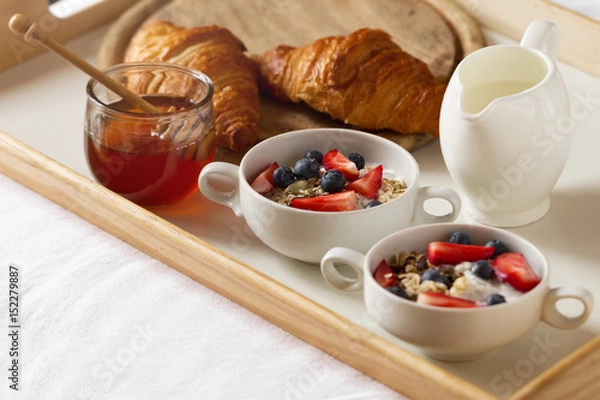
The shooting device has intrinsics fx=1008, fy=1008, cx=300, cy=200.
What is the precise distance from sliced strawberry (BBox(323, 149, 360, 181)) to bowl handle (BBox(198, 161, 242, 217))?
11cm

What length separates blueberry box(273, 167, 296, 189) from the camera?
3.91 feet

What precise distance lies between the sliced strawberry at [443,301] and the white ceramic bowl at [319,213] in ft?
0.55

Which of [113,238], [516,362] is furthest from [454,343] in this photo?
[113,238]

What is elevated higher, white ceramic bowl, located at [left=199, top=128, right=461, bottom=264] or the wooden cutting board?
white ceramic bowl, located at [left=199, top=128, right=461, bottom=264]

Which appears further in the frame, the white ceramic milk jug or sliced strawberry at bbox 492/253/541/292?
the white ceramic milk jug

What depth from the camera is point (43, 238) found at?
1.30 meters

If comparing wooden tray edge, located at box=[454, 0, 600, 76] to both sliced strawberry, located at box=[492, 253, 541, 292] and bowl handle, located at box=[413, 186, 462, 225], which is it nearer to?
bowl handle, located at box=[413, 186, 462, 225]

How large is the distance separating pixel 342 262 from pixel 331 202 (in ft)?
0.31

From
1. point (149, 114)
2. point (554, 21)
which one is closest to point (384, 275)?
point (149, 114)

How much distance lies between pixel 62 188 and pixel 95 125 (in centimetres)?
10

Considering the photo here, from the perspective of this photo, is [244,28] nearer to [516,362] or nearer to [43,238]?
[43,238]

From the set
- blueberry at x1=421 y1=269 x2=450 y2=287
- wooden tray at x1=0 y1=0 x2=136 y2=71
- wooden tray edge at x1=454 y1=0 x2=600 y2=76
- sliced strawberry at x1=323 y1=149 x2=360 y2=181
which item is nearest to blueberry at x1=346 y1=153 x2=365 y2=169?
sliced strawberry at x1=323 y1=149 x2=360 y2=181

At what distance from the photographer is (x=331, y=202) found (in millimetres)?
1137

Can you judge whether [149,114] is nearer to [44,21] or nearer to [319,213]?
[319,213]
